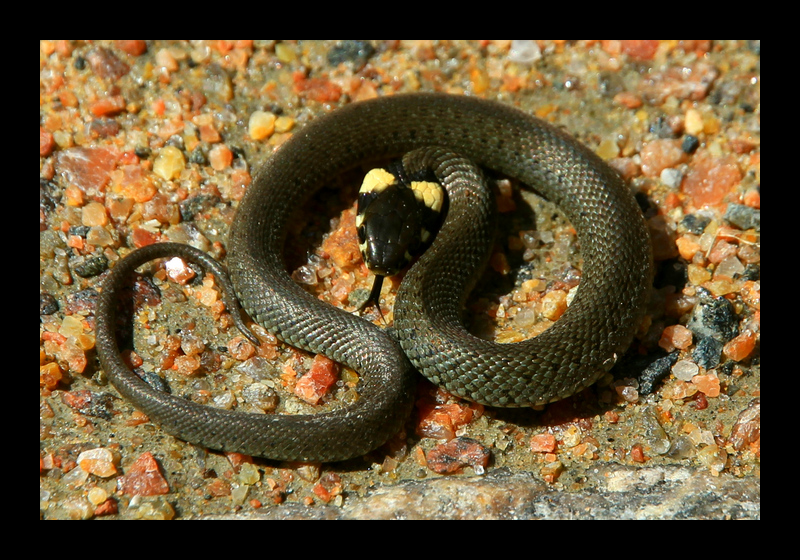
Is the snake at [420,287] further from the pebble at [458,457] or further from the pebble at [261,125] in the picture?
the pebble at [261,125]

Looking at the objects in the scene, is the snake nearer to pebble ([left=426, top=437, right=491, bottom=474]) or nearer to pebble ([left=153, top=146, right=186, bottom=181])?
pebble ([left=426, top=437, right=491, bottom=474])

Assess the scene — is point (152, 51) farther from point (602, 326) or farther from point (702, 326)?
point (702, 326)

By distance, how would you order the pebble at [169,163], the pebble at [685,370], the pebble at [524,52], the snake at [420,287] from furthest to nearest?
1. the pebble at [524,52]
2. the pebble at [169,163]
3. the pebble at [685,370]
4. the snake at [420,287]

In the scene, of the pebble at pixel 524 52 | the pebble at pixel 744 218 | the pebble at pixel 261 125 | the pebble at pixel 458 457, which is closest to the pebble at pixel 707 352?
the pebble at pixel 744 218

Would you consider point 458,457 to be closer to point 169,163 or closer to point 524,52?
point 169,163

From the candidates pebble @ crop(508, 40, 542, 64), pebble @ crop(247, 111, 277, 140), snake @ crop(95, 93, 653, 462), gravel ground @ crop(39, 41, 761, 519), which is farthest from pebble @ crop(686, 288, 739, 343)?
pebble @ crop(247, 111, 277, 140)

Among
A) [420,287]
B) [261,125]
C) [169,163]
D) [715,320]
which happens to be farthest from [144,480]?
[715,320]

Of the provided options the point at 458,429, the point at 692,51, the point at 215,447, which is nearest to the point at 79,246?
the point at 215,447

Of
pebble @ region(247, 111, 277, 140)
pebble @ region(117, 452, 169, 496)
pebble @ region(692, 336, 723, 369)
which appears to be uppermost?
pebble @ region(247, 111, 277, 140)
